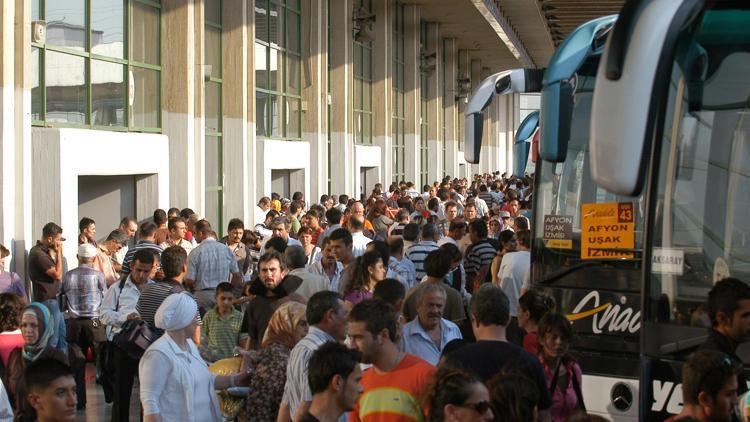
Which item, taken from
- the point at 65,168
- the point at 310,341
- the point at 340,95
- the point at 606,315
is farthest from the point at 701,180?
the point at 340,95

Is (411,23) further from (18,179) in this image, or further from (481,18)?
(18,179)

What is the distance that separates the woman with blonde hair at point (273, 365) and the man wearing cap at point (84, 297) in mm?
5675

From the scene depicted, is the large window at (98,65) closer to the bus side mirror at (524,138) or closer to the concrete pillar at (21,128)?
the concrete pillar at (21,128)

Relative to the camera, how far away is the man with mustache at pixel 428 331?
319 inches

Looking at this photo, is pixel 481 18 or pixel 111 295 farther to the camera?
pixel 481 18

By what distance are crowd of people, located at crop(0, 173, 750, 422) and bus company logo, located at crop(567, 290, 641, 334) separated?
0.38 meters

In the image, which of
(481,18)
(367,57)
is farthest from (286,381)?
(481,18)

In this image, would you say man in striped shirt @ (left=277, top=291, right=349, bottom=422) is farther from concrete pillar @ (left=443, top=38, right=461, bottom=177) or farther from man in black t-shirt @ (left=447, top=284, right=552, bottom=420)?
concrete pillar @ (left=443, top=38, right=461, bottom=177)

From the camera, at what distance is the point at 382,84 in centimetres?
3822

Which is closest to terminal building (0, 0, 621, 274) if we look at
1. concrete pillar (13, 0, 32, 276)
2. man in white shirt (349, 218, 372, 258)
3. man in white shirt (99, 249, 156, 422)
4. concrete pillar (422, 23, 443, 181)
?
concrete pillar (13, 0, 32, 276)

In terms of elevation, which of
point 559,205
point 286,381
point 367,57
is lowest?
point 286,381

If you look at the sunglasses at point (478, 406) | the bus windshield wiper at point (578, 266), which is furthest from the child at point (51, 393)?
the bus windshield wiper at point (578, 266)

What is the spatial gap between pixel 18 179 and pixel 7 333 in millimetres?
6247

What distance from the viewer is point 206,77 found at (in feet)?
72.3
